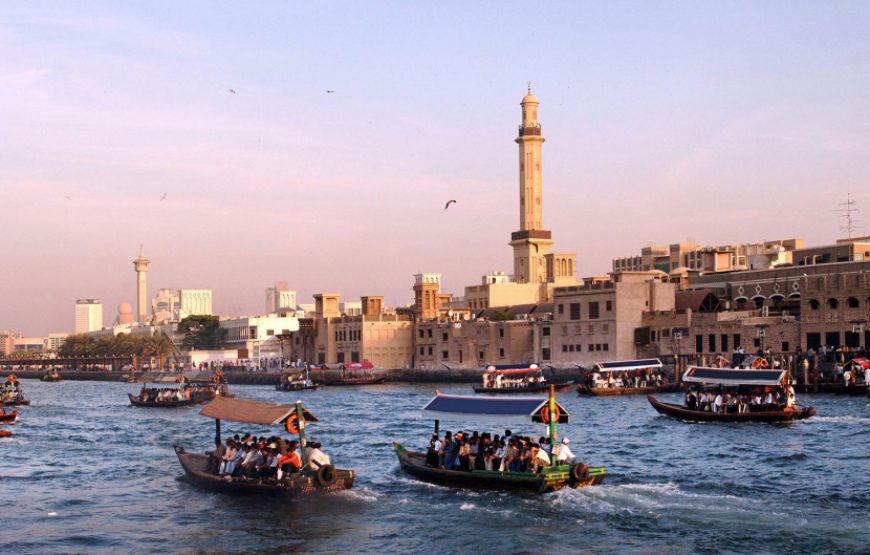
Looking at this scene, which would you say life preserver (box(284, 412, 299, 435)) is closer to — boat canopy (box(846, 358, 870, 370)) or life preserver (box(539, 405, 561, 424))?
life preserver (box(539, 405, 561, 424))

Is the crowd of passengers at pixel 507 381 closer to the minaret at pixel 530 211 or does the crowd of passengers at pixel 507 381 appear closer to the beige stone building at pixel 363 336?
the beige stone building at pixel 363 336

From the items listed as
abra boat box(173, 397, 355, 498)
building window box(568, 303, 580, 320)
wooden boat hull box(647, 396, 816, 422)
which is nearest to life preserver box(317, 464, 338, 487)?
abra boat box(173, 397, 355, 498)

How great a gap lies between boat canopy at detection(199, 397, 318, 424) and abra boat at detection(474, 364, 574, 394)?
4907cm

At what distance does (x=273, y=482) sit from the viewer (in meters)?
33.3

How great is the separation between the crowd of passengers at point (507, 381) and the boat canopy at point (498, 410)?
167 ft

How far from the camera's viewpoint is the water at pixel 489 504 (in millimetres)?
28031

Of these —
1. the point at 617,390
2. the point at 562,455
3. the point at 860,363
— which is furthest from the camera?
the point at 617,390

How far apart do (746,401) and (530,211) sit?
9368cm

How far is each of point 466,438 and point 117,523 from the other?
1033cm

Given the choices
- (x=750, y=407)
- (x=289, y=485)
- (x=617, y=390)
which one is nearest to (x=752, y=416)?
(x=750, y=407)

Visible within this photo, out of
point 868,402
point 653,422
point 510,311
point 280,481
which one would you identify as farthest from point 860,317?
point 280,481

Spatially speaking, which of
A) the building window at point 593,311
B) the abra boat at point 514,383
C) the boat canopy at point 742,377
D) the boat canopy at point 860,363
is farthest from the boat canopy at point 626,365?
the boat canopy at point 742,377

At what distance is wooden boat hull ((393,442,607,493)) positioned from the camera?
104 ft

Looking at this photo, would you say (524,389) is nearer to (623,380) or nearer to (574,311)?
(623,380)
